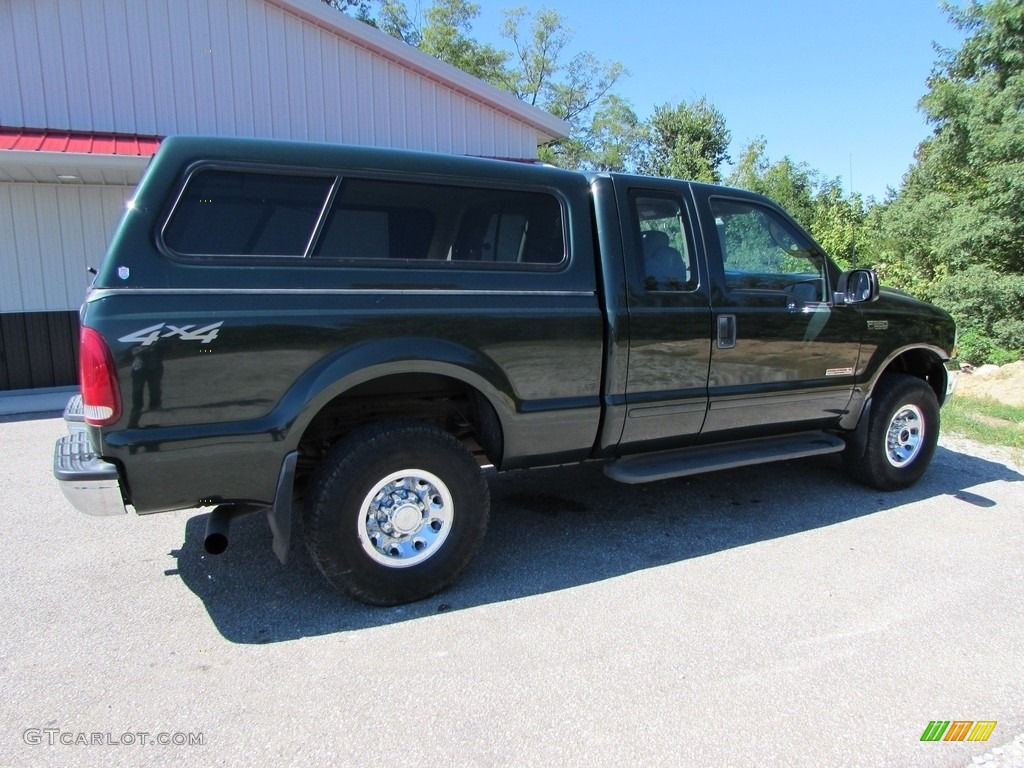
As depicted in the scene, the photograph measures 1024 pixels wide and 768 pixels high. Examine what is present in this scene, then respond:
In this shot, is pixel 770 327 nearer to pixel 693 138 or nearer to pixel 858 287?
pixel 858 287

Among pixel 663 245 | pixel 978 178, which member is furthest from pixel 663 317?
pixel 978 178

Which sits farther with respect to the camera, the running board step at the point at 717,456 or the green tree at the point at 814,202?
the green tree at the point at 814,202

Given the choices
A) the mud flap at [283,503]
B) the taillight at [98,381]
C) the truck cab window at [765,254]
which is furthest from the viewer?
the truck cab window at [765,254]

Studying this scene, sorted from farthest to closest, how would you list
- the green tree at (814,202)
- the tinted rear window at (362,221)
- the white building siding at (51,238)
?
the green tree at (814,202)
the white building siding at (51,238)
the tinted rear window at (362,221)

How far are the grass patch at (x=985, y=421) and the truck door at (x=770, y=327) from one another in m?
3.13

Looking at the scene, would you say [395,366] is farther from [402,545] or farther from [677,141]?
[677,141]

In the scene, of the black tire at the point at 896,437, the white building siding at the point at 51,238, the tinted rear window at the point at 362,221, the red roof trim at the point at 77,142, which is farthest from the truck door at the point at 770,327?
the white building siding at the point at 51,238

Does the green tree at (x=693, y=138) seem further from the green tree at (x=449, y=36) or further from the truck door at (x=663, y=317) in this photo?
the truck door at (x=663, y=317)

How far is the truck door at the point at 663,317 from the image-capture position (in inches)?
151

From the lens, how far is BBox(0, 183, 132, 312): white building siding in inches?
369

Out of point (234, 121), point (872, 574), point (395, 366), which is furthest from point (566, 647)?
point (234, 121)

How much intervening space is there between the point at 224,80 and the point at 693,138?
851 inches

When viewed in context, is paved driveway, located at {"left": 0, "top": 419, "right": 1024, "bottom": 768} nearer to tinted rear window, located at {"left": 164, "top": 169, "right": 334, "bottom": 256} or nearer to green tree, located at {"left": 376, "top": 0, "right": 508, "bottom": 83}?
tinted rear window, located at {"left": 164, "top": 169, "right": 334, "bottom": 256}

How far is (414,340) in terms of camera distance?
317 cm
